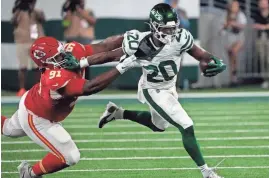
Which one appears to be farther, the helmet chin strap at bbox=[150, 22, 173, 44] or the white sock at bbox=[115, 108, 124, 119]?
the white sock at bbox=[115, 108, 124, 119]

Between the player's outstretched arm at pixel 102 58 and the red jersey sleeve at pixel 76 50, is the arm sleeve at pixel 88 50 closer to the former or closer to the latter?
the red jersey sleeve at pixel 76 50

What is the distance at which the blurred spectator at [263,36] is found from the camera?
44.9 feet

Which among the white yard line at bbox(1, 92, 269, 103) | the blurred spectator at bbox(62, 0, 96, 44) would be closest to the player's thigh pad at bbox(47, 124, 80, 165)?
the white yard line at bbox(1, 92, 269, 103)

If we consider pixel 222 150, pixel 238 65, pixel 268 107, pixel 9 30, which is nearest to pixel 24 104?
pixel 222 150

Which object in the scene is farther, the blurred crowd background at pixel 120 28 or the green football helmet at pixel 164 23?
the blurred crowd background at pixel 120 28

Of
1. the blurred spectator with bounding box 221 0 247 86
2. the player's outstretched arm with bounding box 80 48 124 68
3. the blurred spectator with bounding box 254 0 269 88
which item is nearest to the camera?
the player's outstretched arm with bounding box 80 48 124 68

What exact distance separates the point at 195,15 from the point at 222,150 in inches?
238

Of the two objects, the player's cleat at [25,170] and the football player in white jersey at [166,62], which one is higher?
the football player in white jersey at [166,62]

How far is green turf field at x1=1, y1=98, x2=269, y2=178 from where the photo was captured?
6867 mm

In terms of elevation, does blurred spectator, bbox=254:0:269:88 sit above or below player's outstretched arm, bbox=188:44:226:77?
below

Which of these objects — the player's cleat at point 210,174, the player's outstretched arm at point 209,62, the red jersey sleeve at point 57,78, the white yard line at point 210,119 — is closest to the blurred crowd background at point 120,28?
the white yard line at point 210,119

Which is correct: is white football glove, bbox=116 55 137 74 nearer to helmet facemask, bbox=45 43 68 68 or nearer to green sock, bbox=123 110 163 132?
helmet facemask, bbox=45 43 68 68

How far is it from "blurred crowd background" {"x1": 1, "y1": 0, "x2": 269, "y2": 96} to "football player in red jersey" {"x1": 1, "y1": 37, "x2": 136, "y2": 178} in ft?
20.2

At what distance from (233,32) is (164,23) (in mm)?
7937
